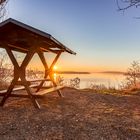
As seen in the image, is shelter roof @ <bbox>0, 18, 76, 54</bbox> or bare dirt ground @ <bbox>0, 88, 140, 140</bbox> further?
shelter roof @ <bbox>0, 18, 76, 54</bbox>

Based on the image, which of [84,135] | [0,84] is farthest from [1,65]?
[84,135]

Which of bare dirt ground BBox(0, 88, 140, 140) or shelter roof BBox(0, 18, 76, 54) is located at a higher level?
shelter roof BBox(0, 18, 76, 54)

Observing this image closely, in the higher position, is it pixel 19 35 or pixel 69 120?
pixel 19 35

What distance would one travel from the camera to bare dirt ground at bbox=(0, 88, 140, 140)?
19.5 feet

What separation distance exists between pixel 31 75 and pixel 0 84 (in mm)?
4918

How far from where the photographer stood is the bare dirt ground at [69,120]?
5938 millimetres

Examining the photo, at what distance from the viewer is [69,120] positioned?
7039 mm

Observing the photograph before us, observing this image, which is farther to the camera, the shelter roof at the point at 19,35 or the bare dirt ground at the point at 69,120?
the shelter roof at the point at 19,35

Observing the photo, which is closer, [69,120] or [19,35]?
[69,120]

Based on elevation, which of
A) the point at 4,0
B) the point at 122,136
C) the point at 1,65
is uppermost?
the point at 4,0

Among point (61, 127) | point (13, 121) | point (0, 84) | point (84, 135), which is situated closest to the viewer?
point (84, 135)

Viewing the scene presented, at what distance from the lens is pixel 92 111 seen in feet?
27.3

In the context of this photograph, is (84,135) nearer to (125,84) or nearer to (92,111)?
(92,111)

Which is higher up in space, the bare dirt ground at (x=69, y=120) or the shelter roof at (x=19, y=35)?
the shelter roof at (x=19, y=35)
